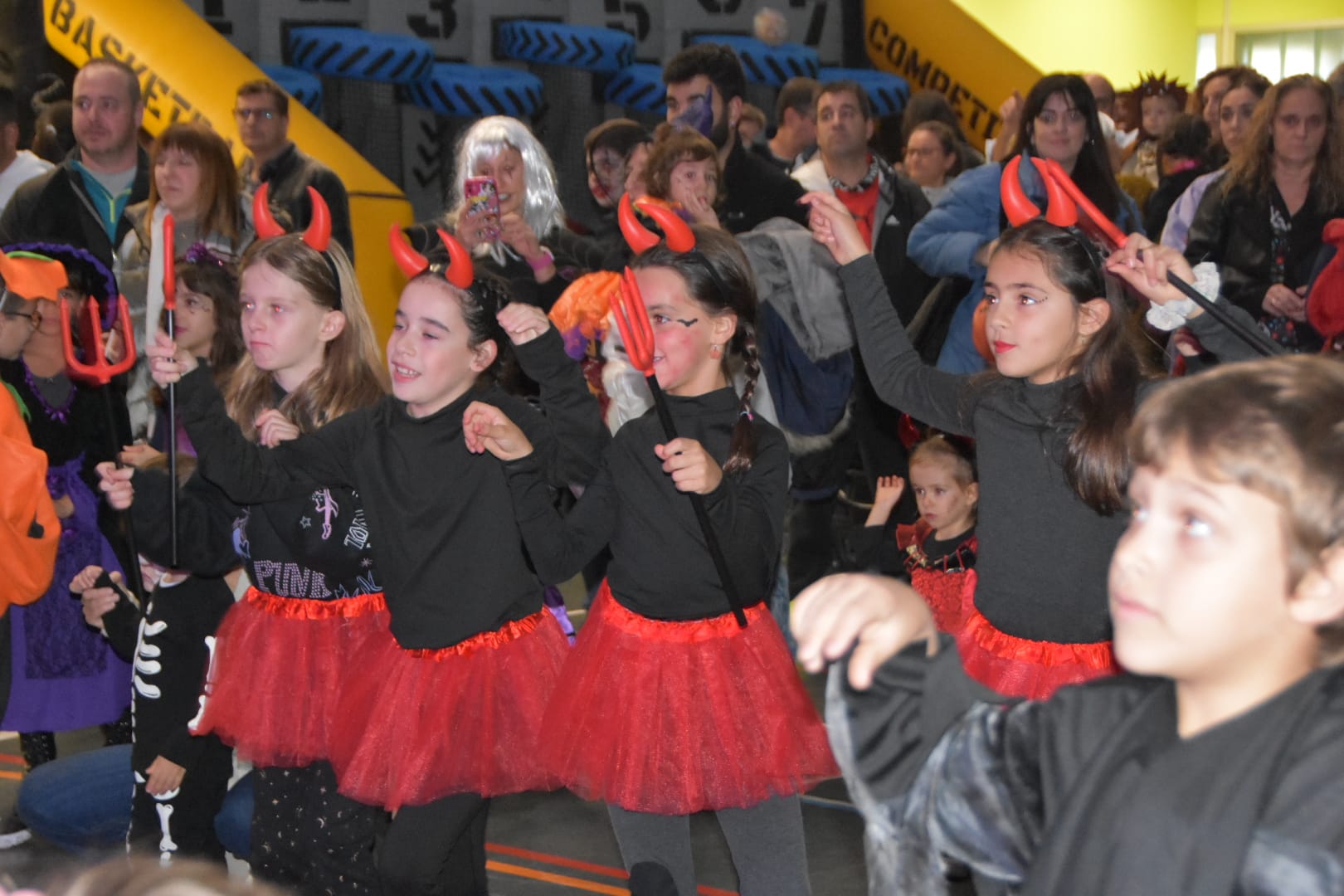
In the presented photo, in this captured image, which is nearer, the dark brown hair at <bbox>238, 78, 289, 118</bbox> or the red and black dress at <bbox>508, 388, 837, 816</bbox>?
the red and black dress at <bbox>508, 388, 837, 816</bbox>

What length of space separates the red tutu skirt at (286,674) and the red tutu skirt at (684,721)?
55cm

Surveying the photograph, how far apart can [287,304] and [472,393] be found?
51 centimetres

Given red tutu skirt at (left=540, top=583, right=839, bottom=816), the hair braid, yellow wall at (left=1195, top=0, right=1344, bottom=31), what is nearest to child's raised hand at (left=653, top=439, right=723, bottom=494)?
the hair braid

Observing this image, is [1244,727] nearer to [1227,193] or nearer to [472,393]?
[472,393]

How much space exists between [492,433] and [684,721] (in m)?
0.68

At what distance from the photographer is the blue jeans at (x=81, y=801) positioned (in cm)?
408

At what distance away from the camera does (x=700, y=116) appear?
5.37 metres

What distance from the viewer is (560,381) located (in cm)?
325

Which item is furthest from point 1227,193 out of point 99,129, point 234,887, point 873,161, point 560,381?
point 234,887

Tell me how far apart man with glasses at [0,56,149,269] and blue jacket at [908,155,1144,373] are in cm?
273

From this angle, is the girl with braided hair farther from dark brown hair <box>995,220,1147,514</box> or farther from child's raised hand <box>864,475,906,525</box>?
child's raised hand <box>864,475,906,525</box>

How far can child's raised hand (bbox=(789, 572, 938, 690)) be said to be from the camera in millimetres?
1556

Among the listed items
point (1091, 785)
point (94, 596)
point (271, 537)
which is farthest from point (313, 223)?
point (1091, 785)

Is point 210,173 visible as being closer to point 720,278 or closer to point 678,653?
point 720,278
